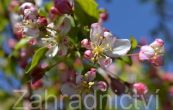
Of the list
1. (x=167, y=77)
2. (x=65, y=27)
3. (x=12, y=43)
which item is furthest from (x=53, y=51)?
(x=167, y=77)

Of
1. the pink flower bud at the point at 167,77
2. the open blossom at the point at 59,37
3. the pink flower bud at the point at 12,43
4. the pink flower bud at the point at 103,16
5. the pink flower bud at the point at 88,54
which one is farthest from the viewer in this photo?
the pink flower bud at the point at 167,77

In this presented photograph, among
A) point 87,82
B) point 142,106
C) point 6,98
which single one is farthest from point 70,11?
point 6,98

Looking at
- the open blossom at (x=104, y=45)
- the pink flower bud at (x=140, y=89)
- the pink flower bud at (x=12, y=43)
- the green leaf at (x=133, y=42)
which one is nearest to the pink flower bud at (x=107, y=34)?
the open blossom at (x=104, y=45)

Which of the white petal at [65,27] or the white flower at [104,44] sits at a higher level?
the white petal at [65,27]

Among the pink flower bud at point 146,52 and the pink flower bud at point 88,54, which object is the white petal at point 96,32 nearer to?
the pink flower bud at point 88,54

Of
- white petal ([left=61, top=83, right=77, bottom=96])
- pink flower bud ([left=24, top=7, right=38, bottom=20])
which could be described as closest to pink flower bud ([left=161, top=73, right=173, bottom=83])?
white petal ([left=61, top=83, right=77, bottom=96])

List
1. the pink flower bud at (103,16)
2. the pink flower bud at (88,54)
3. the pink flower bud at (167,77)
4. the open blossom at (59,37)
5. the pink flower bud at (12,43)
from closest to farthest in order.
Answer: the pink flower bud at (88,54) < the open blossom at (59,37) < the pink flower bud at (103,16) < the pink flower bud at (12,43) < the pink flower bud at (167,77)

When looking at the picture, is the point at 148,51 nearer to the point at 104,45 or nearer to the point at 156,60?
the point at 156,60

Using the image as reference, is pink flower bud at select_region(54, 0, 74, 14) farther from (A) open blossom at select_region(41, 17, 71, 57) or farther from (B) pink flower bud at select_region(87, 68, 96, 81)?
(B) pink flower bud at select_region(87, 68, 96, 81)
